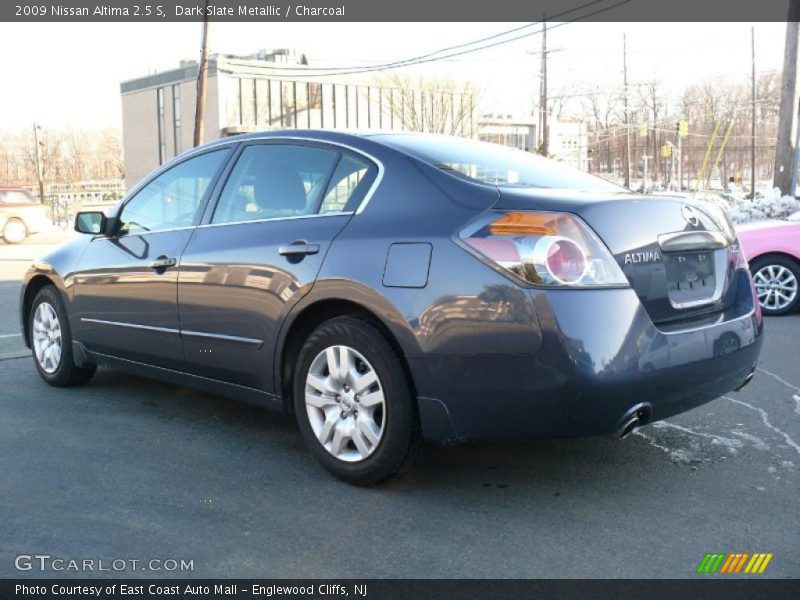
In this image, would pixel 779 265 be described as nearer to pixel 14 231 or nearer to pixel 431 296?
pixel 431 296

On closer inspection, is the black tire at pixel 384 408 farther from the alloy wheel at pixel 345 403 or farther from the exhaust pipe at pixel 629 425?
the exhaust pipe at pixel 629 425

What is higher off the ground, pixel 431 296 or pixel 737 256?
pixel 737 256

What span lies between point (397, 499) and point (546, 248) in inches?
49.8

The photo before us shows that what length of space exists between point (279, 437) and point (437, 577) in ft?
6.14

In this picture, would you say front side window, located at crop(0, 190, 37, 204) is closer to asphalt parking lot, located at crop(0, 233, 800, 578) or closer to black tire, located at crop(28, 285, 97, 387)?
black tire, located at crop(28, 285, 97, 387)

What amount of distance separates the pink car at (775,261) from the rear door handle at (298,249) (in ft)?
21.1

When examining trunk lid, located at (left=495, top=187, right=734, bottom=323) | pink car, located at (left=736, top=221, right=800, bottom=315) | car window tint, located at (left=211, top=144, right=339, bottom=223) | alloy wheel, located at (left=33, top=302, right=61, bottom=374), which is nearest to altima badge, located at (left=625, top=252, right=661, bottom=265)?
trunk lid, located at (left=495, top=187, right=734, bottom=323)

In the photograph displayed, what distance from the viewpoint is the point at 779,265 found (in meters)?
8.93

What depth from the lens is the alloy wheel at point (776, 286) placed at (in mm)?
8914

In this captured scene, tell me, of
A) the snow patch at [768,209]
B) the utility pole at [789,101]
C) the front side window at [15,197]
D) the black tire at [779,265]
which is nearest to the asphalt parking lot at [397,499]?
the black tire at [779,265]

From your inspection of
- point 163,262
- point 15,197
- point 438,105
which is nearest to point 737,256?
point 163,262

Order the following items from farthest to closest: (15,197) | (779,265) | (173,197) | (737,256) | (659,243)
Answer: (15,197) → (779,265) → (173,197) → (737,256) → (659,243)

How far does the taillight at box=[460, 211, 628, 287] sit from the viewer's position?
3.22m

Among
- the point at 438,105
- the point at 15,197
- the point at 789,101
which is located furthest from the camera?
the point at 438,105
